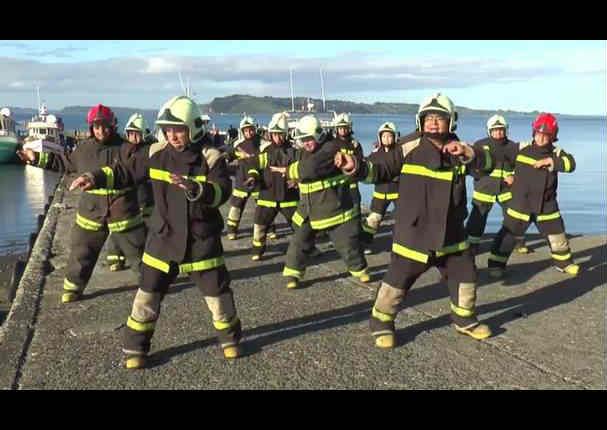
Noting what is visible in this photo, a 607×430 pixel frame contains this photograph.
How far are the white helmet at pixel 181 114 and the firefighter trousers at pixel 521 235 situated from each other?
15.3 ft

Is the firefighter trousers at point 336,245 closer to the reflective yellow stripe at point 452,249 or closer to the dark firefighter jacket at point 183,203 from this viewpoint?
the reflective yellow stripe at point 452,249

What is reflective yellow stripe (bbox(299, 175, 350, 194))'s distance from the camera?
6984mm

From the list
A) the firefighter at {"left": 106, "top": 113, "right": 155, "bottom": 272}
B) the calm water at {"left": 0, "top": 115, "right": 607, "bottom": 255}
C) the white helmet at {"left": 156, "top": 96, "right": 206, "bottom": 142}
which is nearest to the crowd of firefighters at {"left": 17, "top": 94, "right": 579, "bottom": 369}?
the white helmet at {"left": 156, "top": 96, "right": 206, "bottom": 142}

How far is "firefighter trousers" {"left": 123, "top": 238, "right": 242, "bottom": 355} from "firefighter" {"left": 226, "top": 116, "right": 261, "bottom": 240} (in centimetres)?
504

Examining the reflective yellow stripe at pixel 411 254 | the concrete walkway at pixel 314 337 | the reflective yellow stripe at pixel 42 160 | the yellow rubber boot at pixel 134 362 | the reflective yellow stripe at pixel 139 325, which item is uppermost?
the reflective yellow stripe at pixel 42 160

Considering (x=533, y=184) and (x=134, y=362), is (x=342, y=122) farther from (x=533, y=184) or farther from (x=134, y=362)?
(x=134, y=362)

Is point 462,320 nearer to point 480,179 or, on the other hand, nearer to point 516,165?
point 516,165

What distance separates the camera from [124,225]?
21.9ft

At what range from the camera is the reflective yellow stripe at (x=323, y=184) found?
6984mm

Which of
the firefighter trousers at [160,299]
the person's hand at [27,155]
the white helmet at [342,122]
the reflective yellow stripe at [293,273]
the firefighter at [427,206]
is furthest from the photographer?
the white helmet at [342,122]

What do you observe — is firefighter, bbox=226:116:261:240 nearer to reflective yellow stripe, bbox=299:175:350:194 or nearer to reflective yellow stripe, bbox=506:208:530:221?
reflective yellow stripe, bbox=299:175:350:194

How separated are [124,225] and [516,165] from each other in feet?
16.7

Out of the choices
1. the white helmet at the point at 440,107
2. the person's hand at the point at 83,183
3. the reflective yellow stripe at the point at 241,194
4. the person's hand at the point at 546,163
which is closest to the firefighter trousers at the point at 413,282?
the white helmet at the point at 440,107

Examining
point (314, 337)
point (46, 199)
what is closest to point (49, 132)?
point (46, 199)
